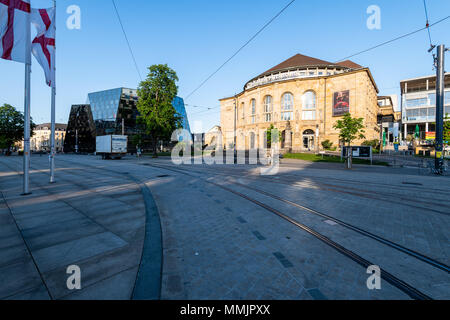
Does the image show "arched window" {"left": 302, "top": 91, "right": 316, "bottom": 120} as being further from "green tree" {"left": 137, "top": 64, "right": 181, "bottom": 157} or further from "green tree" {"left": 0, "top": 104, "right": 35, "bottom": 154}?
"green tree" {"left": 0, "top": 104, "right": 35, "bottom": 154}

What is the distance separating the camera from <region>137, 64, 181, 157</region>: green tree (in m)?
35.0

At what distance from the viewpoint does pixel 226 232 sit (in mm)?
4391

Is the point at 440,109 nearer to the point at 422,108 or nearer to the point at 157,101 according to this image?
the point at 157,101

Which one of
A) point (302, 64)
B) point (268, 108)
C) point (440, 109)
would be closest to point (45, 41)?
point (440, 109)

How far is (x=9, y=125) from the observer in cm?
5706

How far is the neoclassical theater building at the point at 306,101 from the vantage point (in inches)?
1662

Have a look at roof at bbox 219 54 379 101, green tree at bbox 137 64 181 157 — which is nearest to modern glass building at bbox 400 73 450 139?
roof at bbox 219 54 379 101

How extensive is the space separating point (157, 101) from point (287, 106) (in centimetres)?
3025

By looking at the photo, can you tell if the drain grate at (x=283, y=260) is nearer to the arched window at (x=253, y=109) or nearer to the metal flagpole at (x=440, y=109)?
the metal flagpole at (x=440, y=109)

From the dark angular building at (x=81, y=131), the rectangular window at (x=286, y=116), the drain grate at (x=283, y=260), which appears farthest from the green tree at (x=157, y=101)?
the dark angular building at (x=81, y=131)

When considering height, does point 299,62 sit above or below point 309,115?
above

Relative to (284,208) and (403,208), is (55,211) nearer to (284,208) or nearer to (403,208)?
(284,208)

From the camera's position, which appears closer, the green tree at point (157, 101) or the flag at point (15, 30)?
the flag at point (15, 30)

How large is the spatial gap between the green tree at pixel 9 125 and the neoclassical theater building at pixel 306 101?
6360 cm
